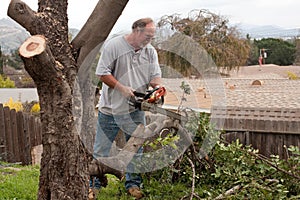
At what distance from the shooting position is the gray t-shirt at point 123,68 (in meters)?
4.10

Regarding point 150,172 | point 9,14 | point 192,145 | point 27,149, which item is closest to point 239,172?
point 192,145

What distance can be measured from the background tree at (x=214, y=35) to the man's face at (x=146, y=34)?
673mm

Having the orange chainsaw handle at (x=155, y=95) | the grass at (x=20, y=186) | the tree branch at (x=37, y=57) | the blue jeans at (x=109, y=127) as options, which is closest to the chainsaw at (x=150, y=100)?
the orange chainsaw handle at (x=155, y=95)

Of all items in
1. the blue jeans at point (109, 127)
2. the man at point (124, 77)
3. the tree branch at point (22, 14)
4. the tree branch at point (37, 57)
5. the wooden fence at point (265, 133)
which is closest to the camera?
the tree branch at point (37, 57)

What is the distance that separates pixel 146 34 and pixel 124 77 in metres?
0.43

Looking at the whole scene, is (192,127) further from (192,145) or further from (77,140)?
(77,140)

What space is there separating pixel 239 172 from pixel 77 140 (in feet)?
6.24

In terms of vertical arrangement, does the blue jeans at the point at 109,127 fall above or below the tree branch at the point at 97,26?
below

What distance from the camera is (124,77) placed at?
418 cm

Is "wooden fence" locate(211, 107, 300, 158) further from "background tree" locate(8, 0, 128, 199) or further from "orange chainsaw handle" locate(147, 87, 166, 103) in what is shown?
"background tree" locate(8, 0, 128, 199)

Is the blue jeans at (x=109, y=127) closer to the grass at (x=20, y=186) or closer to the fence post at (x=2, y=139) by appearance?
the grass at (x=20, y=186)

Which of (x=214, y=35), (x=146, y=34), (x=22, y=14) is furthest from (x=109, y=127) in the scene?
(x=214, y=35)

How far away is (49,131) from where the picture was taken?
304 cm

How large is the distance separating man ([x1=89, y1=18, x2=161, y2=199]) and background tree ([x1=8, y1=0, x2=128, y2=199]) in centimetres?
78
